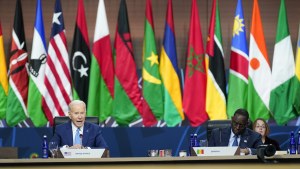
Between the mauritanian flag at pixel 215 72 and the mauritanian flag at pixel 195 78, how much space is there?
9cm

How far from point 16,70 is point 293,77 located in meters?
3.65

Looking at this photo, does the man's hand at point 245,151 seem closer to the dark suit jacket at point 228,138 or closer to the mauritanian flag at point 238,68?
the dark suit jacket at point 228,138

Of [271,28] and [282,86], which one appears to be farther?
[271,28]

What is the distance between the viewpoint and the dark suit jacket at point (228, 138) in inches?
278

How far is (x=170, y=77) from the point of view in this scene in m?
9.66

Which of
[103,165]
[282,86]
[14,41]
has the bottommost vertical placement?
[103,165]

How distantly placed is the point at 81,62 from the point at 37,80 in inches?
24.9

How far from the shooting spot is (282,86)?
954 cm

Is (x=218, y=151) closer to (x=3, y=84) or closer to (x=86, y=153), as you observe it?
(x=86, y=153)

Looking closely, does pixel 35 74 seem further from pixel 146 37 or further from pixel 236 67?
pixel 236 67

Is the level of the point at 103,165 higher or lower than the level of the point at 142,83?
lower

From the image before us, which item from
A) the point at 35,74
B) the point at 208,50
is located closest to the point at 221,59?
the point at 208,50

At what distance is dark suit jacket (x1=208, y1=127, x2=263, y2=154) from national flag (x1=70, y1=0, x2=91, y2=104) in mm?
2760

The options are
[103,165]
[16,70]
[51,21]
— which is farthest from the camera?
[51,21]
